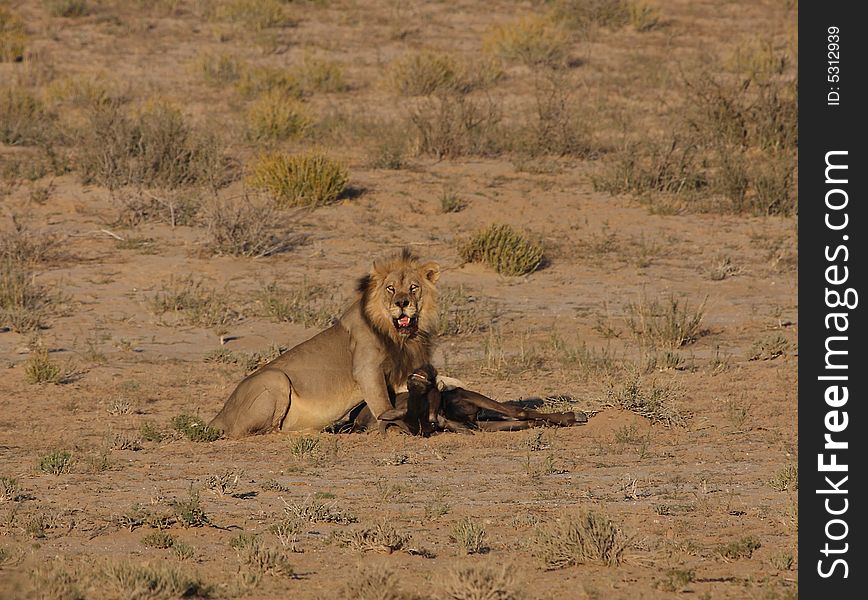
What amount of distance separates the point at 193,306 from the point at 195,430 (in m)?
5.01

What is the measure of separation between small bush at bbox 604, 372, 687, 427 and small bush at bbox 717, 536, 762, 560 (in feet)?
11.1

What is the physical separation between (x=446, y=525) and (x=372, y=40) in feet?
81.6

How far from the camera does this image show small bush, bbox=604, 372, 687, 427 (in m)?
10.7

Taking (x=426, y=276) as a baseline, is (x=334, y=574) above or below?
below

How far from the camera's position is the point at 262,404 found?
1012 cm

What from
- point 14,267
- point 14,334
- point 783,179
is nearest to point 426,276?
point 14,334

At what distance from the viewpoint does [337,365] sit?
1027 cm

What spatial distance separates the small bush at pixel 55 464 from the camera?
9141mm

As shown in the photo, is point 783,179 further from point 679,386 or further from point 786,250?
point 679,386

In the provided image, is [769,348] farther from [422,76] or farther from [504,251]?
[422,76]

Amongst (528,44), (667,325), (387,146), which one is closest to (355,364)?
(667,325)

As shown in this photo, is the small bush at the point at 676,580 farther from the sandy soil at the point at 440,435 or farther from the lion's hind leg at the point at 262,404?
the lion's hind leg at the point at 262,404

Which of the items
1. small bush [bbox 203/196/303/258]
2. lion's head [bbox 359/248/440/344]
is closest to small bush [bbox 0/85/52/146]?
small bush [bbox 203/196/303/258]

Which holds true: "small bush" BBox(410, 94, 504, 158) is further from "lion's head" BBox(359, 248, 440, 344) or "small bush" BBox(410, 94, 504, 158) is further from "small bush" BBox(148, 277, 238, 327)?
"lion's head" BBox(359, 248, 440, 344)
